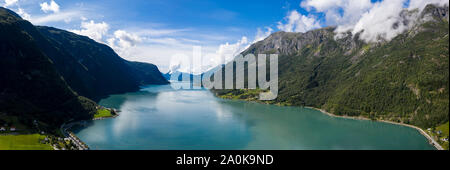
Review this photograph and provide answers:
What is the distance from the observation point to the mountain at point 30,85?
67438mm

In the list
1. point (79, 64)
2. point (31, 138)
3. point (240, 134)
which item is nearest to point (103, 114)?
point (31, 138)

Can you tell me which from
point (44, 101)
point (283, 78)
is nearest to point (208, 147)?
point (44, 101)

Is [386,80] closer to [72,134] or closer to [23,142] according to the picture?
→ [72,134]

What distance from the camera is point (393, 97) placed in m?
96.9

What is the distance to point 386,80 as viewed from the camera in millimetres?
106562

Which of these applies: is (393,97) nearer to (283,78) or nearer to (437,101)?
(437,101)

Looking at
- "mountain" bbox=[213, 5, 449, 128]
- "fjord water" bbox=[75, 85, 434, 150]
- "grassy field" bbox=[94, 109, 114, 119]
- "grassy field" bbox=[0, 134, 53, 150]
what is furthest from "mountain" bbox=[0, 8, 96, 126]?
"mountain" bbox=[213, 5, 449, 128]

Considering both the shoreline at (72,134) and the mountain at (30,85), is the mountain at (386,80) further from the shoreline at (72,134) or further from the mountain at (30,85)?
the mountain at (30,85)

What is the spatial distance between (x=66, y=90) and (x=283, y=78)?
140880 millimetres

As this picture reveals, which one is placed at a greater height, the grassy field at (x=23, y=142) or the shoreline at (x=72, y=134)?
the grassy field at (x=23, y=142)

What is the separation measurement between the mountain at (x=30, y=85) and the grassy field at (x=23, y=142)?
1471cm

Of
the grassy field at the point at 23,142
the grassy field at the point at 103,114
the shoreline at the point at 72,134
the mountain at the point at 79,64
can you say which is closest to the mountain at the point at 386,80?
the mountain at the point at 79,64

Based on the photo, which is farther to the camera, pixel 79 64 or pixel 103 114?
pixel 79 64

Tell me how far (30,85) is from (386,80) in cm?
13316
